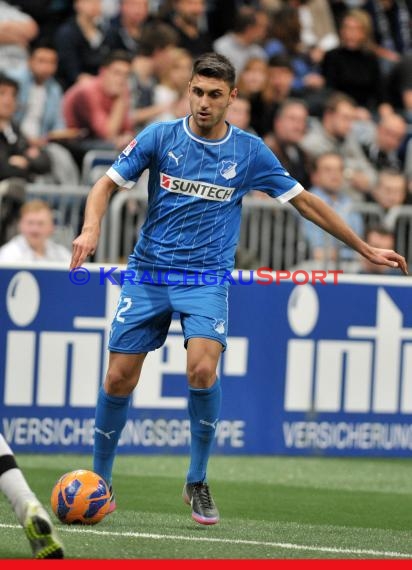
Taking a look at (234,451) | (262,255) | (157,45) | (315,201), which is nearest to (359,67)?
(157,45)

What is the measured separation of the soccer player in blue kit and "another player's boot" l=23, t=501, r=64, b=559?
2026 mm

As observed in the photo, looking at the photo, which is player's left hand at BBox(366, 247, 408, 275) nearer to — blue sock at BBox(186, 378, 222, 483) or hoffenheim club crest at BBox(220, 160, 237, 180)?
hoffenheim club crest at BBox(220, 160, 237, 180)

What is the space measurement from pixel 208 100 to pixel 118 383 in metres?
1.68

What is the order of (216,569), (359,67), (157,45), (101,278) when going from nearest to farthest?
1. (216,569)
2. (101,278)
3. (157,45)
4. (359,67)

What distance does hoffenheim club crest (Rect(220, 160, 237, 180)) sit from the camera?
7961 millimetres

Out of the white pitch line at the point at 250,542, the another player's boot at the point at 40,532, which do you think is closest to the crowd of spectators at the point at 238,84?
the white pitch line at the point at 250,542

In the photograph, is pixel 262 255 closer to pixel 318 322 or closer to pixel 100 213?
pixel 318 322

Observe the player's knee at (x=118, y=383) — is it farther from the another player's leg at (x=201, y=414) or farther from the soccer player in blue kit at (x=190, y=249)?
the another player's leg at (x=201, y=414)

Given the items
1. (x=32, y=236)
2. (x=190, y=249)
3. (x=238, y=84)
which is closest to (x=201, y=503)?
(x=190, y=249)

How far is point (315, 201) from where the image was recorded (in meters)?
8.18

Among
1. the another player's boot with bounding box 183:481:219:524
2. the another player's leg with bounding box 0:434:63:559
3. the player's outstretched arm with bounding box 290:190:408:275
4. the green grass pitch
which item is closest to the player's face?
the player's outstretched arm with bounding box 290:190:408:275

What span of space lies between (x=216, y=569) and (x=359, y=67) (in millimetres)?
12938

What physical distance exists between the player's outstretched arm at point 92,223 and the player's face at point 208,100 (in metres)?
0.62

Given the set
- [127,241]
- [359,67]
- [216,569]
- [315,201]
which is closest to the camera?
[216,569]
